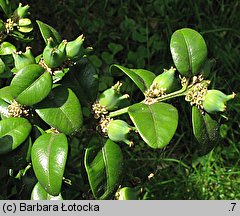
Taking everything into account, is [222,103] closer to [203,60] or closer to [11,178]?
[203,60]

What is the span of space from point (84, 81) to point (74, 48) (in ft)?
0.46

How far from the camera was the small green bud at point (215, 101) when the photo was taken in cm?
107

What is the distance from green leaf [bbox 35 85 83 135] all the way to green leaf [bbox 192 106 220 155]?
9.5 inches

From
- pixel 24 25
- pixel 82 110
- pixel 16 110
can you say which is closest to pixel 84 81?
pixel 82 110

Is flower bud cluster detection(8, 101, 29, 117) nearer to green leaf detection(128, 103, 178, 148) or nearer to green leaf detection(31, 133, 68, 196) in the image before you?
green leaf detection(31, 133, 68, 196)

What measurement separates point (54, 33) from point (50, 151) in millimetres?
287

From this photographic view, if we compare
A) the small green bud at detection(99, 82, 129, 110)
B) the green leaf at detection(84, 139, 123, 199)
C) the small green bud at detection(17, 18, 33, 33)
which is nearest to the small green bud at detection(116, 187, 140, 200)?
the green leaf at detection(84, 139, 123, 199)

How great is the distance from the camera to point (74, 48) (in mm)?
1090

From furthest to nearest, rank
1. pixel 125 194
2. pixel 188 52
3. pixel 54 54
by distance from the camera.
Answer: pixel 125 194 < pixel 188 52 < pixel 54 54

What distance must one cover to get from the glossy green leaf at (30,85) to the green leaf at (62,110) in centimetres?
3

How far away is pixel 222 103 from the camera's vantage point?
1066 millimetres

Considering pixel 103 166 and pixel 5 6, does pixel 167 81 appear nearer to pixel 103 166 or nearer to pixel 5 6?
pixel 103 166

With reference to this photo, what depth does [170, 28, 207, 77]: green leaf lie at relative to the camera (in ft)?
3.81
